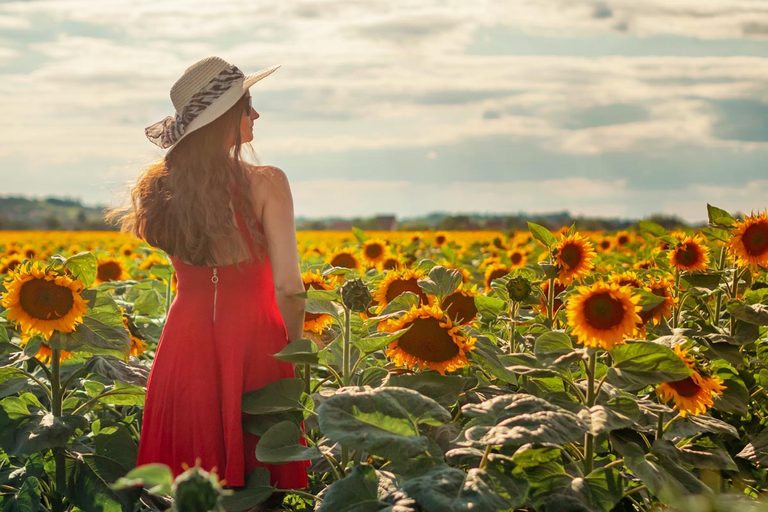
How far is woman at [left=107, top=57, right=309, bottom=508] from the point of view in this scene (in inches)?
156

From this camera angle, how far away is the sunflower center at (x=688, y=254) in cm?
519

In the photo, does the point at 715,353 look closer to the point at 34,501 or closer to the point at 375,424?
the point at 375,424

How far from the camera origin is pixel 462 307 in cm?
423

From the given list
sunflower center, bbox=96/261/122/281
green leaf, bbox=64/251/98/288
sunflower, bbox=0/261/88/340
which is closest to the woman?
green leaf, bbox=64/251/98/288

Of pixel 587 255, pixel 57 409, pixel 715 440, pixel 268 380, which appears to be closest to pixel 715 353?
pixel 715 440

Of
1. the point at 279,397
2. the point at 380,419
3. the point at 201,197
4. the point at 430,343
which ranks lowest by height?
the point at 279,397

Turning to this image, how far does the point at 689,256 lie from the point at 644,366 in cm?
217

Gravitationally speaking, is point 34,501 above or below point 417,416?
below

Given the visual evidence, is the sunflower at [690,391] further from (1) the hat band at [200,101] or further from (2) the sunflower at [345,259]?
(2) the sunflower at [345,259]

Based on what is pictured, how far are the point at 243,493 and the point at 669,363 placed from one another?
1642 mm

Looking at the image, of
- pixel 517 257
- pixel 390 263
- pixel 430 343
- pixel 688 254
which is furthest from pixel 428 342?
pixel 517 257

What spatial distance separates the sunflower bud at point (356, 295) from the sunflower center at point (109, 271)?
478cm

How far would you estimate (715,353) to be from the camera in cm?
437

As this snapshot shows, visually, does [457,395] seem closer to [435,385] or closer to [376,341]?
[435,385]
